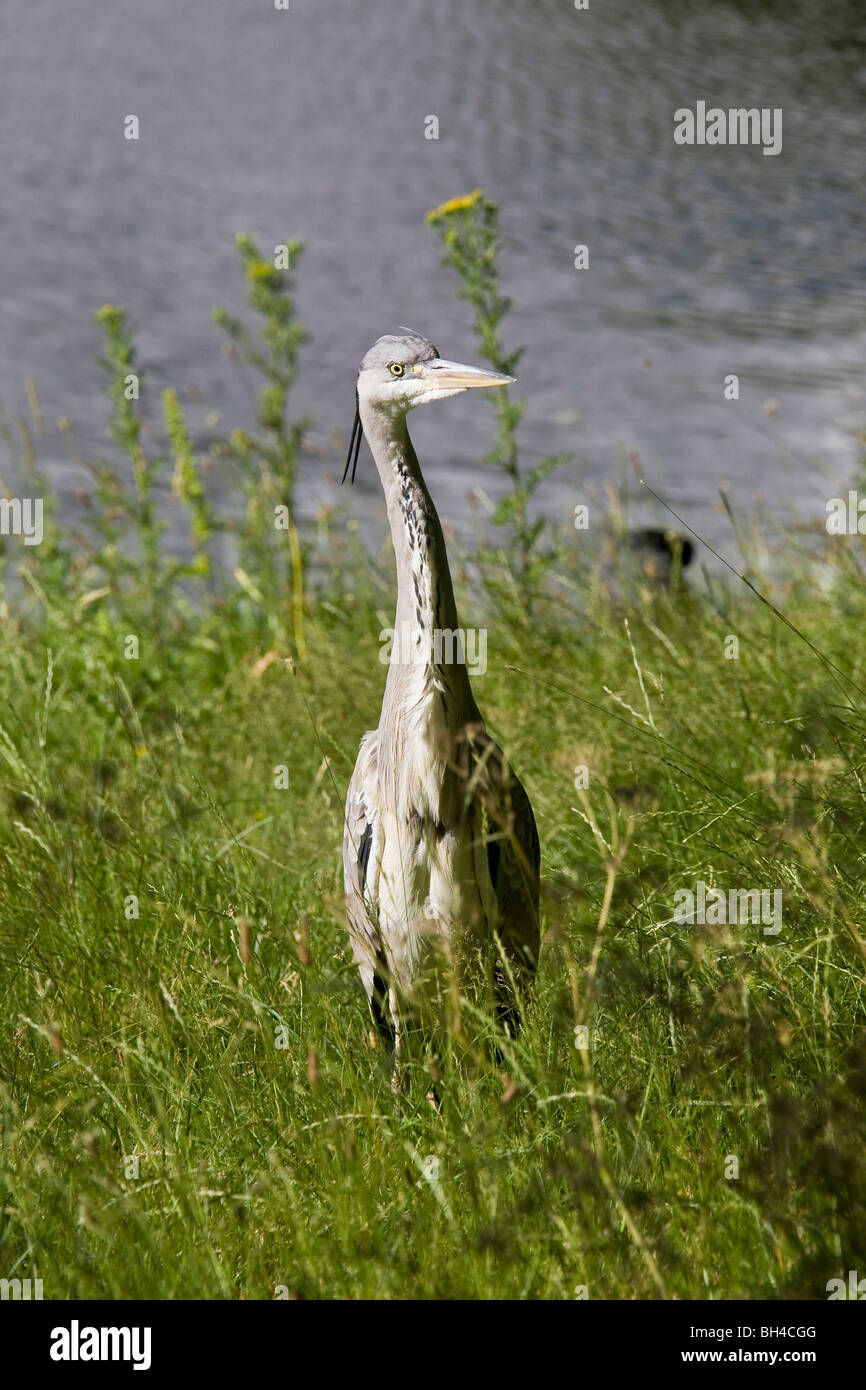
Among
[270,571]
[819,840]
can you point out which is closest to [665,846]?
[819,840]

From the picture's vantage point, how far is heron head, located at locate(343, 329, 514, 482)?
3061mm

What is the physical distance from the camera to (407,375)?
3.12 meters

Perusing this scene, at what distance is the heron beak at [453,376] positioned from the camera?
3000mm

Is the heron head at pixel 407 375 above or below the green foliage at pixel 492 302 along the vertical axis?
below

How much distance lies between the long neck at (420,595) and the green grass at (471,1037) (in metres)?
0.21

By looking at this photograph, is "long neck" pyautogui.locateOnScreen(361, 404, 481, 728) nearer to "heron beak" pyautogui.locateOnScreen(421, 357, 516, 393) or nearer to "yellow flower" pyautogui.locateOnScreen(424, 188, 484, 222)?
"heron beak" pyautogui.locateOnScreen(421, 357, 516, 393)

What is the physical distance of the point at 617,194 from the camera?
1201 centimetres

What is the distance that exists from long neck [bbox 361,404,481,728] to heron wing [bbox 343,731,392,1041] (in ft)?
0.89

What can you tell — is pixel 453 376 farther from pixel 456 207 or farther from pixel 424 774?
pixel 456 207

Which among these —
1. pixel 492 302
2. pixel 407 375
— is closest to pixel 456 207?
pixel 492 302

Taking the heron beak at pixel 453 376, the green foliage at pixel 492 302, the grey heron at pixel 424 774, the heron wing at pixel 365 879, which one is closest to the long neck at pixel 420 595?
the grey heron at pixel 424 774

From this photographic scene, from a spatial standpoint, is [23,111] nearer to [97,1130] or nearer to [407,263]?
[407,263]

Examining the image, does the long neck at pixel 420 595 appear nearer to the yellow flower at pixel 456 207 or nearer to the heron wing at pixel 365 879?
the heron wing at pixel 365 879

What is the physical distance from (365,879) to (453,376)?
3.69 feet
